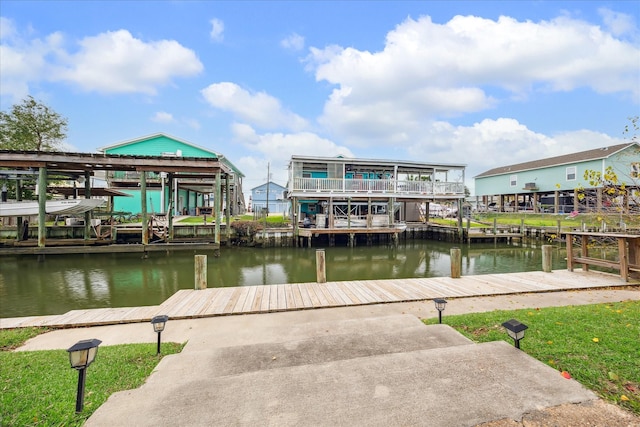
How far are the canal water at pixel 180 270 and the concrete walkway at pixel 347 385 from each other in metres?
6.00

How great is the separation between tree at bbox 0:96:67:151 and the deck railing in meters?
20.2

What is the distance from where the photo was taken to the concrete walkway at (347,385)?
221cm

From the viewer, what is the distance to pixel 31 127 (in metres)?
22.1

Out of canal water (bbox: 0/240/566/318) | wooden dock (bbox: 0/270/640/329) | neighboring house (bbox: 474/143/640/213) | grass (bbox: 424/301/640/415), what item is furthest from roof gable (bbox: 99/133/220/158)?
neighboring house (bbox: 474/143/640/213)

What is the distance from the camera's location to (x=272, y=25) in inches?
552

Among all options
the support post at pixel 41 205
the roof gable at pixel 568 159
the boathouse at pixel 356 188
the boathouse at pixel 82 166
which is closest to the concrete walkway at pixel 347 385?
the boathouse at pixel 82 166

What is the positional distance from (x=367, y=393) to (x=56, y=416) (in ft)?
→ 8.75

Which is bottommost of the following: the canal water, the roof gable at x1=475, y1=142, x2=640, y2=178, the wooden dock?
the canal water

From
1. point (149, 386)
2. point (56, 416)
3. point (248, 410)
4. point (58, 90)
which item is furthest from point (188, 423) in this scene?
point (58, 90)

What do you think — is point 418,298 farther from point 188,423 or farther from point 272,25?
point 272,25

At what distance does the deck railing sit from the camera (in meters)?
21.2

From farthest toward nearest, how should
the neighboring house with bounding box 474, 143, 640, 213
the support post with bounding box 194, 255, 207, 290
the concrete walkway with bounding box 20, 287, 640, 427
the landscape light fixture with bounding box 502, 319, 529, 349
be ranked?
the neighboring house with bounding box 474, 143, 640, 213 → the support post with bounding box 194, 255, 207, 290 → the landscape light fixture with bounding box 502, 319, 529, 349 → the concrete walkway with bounding box 20, 287, 640, 427

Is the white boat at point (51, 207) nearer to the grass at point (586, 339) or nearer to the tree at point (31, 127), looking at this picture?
the tree at point (31, 127)

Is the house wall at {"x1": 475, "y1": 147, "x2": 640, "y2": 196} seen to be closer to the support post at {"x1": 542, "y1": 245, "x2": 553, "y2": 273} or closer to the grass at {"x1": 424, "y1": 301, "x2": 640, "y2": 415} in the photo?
the support post at {"x1": 542, "y1": 245, "x2": 553, "y2": 273}
